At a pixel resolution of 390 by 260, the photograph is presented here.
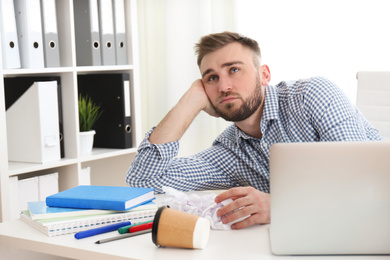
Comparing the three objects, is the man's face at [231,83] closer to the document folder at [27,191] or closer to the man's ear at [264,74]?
the man's ear at [264,74]

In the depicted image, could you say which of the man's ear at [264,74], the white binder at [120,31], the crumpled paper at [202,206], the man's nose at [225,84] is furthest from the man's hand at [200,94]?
the white binder at [120,31]

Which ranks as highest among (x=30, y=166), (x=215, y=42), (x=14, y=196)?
(x=215, y=42)

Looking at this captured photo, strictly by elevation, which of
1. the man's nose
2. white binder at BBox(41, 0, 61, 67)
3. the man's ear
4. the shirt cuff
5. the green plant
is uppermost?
white binder at BBox(41, 0, 61, 67)

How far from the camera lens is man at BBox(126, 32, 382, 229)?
1.67 m

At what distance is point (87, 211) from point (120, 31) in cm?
168

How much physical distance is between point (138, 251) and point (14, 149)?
158cm

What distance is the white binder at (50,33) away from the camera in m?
2.43

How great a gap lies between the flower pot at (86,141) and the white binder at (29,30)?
0.40 metres

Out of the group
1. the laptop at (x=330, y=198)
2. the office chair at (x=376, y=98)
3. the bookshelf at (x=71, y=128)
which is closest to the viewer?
the laptop at (x=330, y=198)

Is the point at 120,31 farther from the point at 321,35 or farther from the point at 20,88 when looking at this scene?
the point at 321,35

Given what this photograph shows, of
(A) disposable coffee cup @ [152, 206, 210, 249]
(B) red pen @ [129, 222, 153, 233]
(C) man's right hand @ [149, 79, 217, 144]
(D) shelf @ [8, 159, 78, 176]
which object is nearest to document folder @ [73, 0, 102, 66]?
(D) shelf @ [8, 159, 78, 176]

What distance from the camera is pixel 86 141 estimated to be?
8.63 feet

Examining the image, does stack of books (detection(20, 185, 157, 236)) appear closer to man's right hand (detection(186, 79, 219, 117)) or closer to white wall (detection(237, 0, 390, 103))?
man's right hand (detection(186, 79, 219, 117))

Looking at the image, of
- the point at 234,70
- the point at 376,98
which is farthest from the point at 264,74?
the point at 376,98
